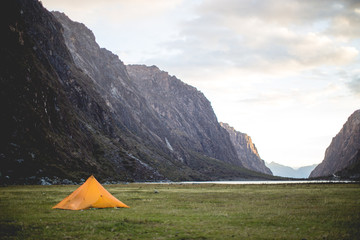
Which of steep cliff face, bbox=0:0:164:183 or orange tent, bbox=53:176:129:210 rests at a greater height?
steep cliff face, bbox=0:0:164:183

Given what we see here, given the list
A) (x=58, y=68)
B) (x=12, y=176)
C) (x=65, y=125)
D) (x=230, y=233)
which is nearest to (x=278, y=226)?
(x=230, y=233)

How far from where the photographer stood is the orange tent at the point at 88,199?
28.0m

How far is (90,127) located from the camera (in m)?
186

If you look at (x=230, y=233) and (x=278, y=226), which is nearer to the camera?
(x=230, y=233)

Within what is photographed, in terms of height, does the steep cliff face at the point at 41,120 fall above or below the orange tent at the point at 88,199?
above

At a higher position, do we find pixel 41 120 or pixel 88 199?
pixel 41 120

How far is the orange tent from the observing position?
2800 cm

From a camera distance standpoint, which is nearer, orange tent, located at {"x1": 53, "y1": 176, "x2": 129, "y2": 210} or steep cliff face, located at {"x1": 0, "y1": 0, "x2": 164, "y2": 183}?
orange tent, located at {"x1": 53, "y1": 176, "x2": 129, "y2": 210}

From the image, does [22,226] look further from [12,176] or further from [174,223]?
[12,176]

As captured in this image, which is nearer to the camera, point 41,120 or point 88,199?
point 88,199

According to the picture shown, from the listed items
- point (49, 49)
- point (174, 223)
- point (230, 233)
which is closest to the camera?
point (230, 233)

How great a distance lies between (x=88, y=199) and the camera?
93.0ft

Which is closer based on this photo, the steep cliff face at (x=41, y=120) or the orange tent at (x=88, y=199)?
the orange tent at (x=88, y=199)

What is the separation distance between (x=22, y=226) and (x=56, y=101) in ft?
433
